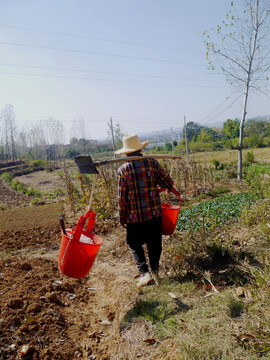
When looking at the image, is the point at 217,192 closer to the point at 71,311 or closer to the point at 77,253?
the point at 71,311

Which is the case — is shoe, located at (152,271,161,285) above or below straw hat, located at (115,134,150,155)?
below

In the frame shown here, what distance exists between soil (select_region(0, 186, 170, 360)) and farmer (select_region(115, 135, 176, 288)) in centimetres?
47

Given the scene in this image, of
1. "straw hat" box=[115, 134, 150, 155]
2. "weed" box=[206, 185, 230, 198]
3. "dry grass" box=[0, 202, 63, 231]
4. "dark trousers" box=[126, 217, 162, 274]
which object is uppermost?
"straw hat" box=[115, 134, 150, 155]

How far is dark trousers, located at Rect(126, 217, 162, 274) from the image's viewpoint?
9.95 feet

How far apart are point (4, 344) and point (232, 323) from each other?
1851 mm

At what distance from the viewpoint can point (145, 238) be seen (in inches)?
122

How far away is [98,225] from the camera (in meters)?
6.40

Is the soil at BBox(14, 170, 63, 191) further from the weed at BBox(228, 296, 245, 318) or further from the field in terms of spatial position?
the weed at BBox(228, 296, 245, 318)

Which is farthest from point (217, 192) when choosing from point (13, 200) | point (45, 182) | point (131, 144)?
point (45, 182)

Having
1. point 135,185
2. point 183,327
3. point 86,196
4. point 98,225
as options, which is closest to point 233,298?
point 183,327

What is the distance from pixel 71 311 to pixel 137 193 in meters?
1.50

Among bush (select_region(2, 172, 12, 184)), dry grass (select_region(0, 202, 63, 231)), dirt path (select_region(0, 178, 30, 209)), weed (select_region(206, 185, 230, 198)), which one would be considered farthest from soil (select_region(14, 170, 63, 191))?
weed (select_region(206, 185, 230, 198))

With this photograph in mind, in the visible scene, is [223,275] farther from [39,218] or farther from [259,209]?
[39,218]

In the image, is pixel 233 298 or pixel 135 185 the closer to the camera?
pixel 233 298
